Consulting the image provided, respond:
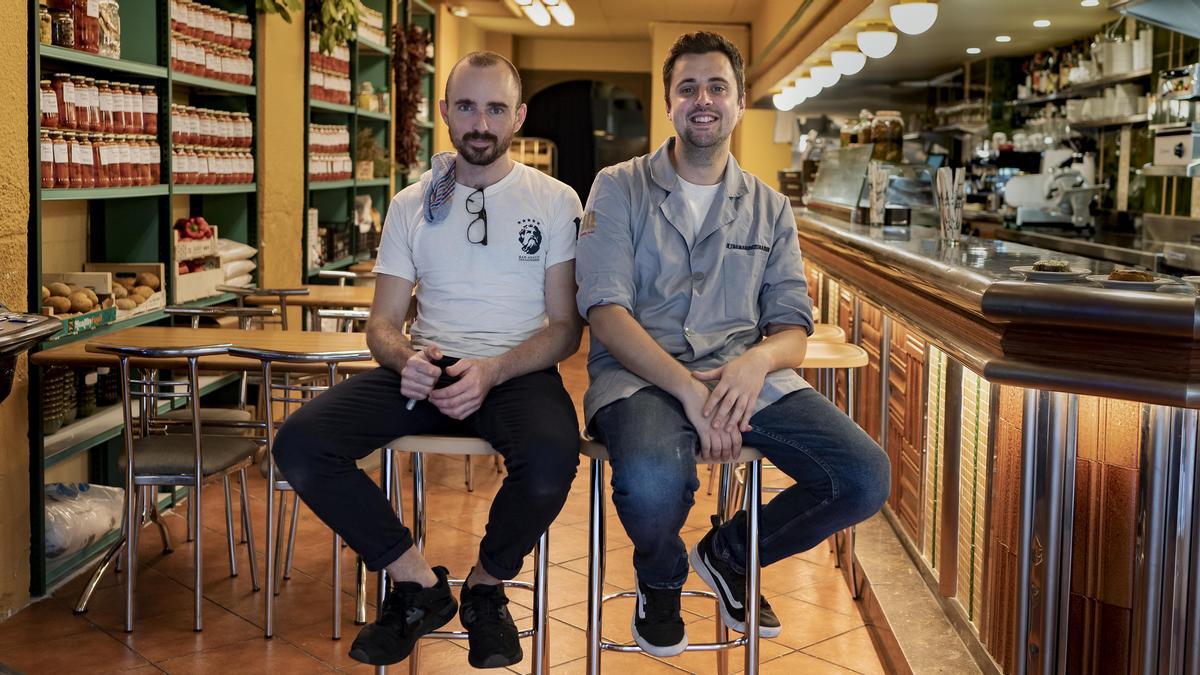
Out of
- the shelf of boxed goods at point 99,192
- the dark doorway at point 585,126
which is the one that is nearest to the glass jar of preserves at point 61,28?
the shelf of boxed goods at point 99,192

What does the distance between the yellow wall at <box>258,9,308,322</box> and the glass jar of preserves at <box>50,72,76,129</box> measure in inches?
73.5

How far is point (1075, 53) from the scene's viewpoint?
25.1 ft

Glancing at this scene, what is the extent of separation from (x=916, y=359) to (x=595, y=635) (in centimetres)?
183

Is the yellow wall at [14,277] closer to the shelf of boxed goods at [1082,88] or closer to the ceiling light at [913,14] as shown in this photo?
the ceiling light at [913,14]

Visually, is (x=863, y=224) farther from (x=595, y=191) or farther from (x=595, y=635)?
(x=595, y=635)

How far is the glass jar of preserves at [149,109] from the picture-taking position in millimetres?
4746

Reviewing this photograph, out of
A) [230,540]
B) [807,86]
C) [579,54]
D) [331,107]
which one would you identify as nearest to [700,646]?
[230,540]

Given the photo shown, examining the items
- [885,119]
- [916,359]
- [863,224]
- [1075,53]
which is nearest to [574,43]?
[1075,53]

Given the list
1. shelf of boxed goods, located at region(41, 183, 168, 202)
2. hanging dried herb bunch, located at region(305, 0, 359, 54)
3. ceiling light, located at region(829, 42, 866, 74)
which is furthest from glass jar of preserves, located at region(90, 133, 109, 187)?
ceiling light, located at region(829, 42, 866, 74)

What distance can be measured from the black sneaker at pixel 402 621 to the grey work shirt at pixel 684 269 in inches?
19.7

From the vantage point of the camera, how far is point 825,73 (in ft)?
25.0

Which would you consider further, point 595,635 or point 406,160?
point 406,160

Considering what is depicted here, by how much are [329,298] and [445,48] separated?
6593 mm

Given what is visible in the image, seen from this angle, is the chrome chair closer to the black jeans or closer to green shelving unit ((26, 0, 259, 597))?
green shelving unit ((26, 0, 259, 597))
